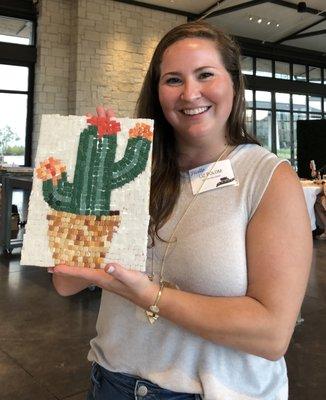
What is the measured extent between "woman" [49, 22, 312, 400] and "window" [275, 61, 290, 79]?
43.7 ft

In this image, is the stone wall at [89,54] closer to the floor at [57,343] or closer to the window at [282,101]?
the window at [282,101]

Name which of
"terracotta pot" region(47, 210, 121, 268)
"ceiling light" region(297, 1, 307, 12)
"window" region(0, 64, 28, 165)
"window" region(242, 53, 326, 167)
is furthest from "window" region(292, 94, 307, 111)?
"terracotta pot" region(47, 210, 121, 268)

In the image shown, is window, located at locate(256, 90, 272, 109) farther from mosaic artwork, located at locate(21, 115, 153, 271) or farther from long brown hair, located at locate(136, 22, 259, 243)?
mosaic artwork, located at locate(21, 115, 153, 271)

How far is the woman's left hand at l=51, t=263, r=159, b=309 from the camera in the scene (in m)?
0.68

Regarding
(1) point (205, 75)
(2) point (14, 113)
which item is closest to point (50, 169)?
(1) point (205, 75)

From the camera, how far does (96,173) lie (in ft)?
2.47

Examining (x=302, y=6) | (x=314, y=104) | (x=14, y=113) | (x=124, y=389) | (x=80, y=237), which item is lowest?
(x=124, y=389)

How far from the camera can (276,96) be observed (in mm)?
13133

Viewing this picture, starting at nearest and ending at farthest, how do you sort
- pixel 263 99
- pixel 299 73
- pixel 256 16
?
pixel 256 16, pixel 263 99, pixel 299 73

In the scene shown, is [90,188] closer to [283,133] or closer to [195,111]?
[195,111]

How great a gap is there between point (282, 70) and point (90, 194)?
547 inches

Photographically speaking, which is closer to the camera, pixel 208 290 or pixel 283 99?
pixel 208 290

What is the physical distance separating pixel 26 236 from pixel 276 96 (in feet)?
44.0

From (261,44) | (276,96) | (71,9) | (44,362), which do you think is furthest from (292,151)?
(44,362)
